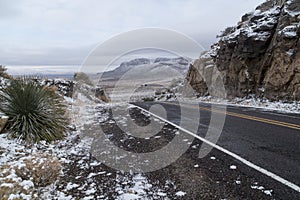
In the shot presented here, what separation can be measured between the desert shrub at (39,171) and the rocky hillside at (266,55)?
45.5 ft

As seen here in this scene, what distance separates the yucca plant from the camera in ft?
21.2

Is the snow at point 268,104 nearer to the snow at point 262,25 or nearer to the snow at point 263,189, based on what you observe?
the snow at point 262,25

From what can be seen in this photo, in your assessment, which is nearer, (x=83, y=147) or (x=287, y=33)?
(x=83, y=147)

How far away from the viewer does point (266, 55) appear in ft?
54.4

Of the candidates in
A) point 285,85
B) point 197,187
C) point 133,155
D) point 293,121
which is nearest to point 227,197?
point 197,187

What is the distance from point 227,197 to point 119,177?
6.52ft

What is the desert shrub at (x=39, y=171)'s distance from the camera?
13.9 feet

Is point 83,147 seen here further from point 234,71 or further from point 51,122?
point 234,71

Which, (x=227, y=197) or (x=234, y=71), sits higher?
(x=234, y=71)

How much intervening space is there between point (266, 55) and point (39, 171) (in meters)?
16.7

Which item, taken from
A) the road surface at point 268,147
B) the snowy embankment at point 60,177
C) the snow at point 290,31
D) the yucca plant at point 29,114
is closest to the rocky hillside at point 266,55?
the snow at point 290,31

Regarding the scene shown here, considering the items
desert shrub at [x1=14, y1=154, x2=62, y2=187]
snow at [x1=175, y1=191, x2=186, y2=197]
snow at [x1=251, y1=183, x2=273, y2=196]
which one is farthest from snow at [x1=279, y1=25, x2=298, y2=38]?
desert shrub at [x1=14, y1=154, x2=62, y2=187]

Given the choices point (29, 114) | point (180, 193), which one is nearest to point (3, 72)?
point (29, 114)

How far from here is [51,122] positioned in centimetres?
720
